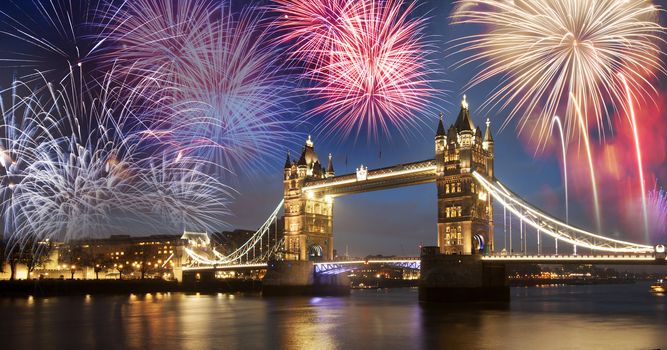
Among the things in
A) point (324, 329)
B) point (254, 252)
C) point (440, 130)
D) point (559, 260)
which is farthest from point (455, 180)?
point (254, 252)

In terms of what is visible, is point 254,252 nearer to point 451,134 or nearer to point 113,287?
point 113,287

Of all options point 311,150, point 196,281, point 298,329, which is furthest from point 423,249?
point 196,281

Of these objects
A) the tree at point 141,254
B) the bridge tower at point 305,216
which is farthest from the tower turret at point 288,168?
the tree at point 141,254

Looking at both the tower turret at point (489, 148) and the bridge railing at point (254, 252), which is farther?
the bridge railing at point (254, 252)

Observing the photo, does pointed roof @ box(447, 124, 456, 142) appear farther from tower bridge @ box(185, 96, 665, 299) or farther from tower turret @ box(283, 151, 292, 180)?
tower turret @ box(283, 151, 292, 180)

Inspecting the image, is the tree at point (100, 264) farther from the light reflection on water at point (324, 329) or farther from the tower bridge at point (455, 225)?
the light reflection on water at point (324, 329)

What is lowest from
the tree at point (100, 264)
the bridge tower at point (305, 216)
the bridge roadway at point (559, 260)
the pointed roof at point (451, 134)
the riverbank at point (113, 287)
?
the riverbank at point (113, 287)

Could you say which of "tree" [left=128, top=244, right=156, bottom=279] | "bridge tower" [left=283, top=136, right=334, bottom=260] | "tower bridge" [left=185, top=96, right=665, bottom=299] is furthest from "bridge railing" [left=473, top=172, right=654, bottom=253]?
"tree" [left=128, top=244, right=156, bottom=279]
